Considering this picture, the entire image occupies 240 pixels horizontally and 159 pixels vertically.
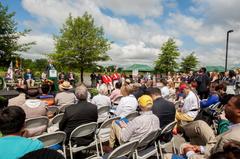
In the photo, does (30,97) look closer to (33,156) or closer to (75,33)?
(33,156)

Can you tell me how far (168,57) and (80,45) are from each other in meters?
17.2

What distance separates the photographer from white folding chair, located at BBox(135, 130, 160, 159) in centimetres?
378

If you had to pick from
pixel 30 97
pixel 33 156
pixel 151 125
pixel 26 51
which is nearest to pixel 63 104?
A: pixel 30 97

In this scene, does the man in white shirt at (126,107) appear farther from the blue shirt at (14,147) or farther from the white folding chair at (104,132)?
the blue shirt at (14,147)

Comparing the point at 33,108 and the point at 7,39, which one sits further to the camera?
the point at 7,39

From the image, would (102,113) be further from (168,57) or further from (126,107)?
(168,57)

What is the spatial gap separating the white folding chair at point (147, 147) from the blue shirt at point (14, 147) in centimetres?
178

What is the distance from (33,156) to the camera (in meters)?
1.44

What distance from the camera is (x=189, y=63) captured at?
47.6m

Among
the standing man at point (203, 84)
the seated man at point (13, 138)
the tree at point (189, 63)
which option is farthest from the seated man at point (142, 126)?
the tree at point (189, 63)

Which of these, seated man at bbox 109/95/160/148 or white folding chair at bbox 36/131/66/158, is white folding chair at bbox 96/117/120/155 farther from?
white folding chair at bbox 36/131/66/158

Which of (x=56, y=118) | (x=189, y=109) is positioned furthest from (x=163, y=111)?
(x=56, y=118)

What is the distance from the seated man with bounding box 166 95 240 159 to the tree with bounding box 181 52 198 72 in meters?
45.3

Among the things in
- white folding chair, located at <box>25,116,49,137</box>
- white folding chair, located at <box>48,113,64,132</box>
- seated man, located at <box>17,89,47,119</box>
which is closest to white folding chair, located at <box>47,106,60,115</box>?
white folding chair, located at <box>48,113,64,132</box>
